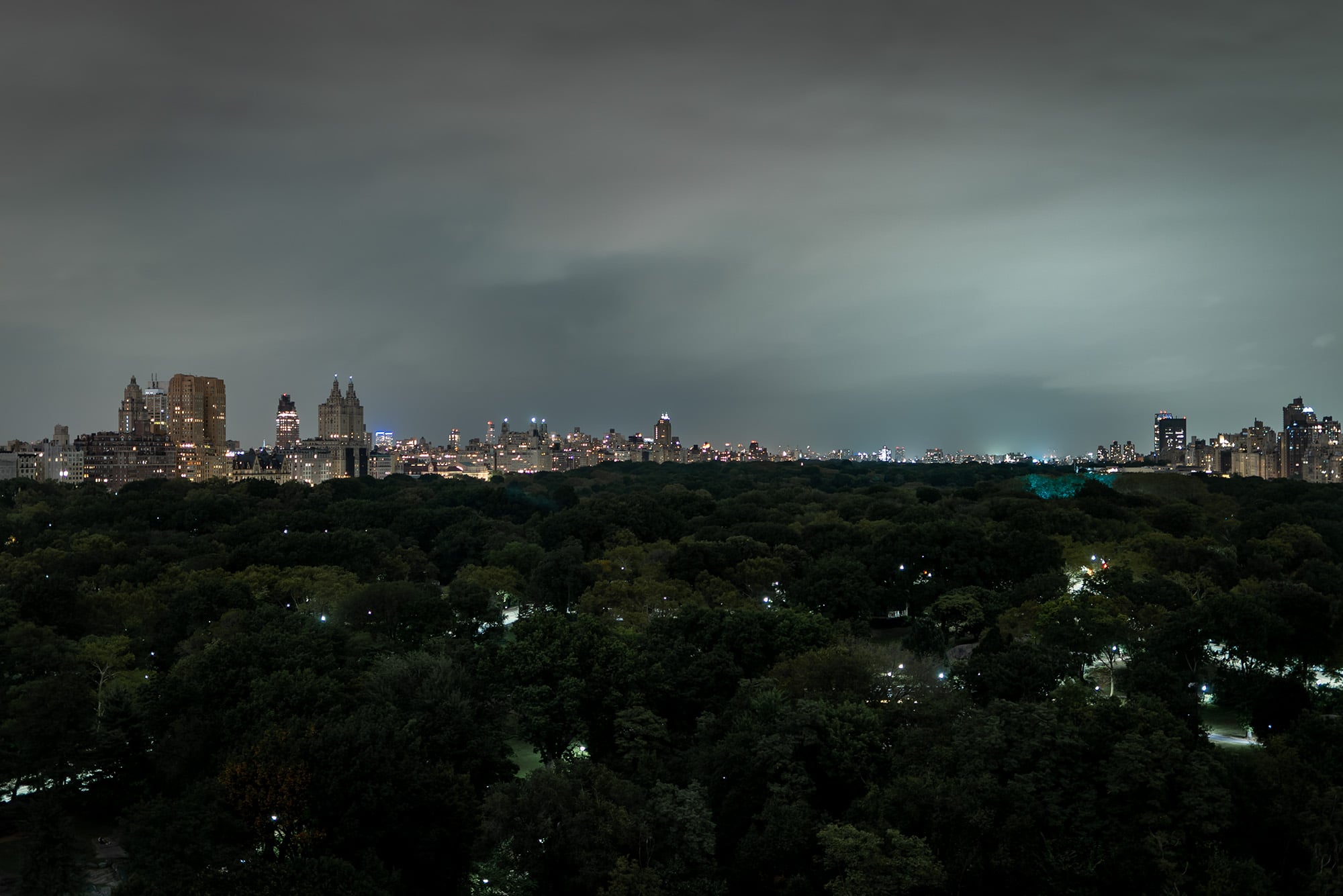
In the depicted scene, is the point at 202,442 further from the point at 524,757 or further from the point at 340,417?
the point at 524,757

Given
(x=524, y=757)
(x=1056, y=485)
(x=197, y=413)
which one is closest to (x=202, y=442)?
(x=197, y=413)

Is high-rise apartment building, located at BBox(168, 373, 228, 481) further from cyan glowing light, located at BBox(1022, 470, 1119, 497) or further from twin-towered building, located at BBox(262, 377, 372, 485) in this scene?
cyan glowing light, located at BBox(1022, 470, 1119, 497)

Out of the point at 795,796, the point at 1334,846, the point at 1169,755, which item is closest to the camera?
the point at 1334,846

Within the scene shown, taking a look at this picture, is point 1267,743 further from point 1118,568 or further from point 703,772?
point 1118,568

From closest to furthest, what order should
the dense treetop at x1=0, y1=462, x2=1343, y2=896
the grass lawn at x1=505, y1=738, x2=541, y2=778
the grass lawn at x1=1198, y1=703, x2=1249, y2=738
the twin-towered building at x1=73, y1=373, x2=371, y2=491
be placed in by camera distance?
the dense treetop at x1=0, y1=462, x2=1343, y2=896, the grass lawn at x1=1198, y1=703, x2=1249, y2=738, the grass lawn at x1=505, y1=738, x2=541, y2=778, the twin-towered building at x1=73, y1=373, x2=371, y2=491

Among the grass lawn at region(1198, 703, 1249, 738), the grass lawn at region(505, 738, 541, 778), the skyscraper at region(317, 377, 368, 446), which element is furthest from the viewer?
the skyscraper at region(317, 377, 368, 446)

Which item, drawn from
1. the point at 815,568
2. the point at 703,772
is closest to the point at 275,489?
the point at 815,568

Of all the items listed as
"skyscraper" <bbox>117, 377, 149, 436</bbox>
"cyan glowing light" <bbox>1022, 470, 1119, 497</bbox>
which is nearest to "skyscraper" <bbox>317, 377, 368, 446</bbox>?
"skyscraper" <bbox>117, 377, 149, 436</bbox>
